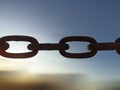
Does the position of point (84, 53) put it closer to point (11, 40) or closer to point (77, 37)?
point (77, 37)

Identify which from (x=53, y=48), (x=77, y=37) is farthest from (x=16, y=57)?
(x=77, y=37)

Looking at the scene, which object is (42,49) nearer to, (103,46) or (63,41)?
(63,41)

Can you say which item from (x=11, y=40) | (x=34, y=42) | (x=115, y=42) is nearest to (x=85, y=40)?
(x=115, y=42)

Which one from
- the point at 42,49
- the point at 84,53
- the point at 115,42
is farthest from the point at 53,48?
the point at 115,42

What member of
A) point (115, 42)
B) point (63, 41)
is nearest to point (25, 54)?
point (63, 41)

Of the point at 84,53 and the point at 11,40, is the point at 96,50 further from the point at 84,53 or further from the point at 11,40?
the point at 11,40
